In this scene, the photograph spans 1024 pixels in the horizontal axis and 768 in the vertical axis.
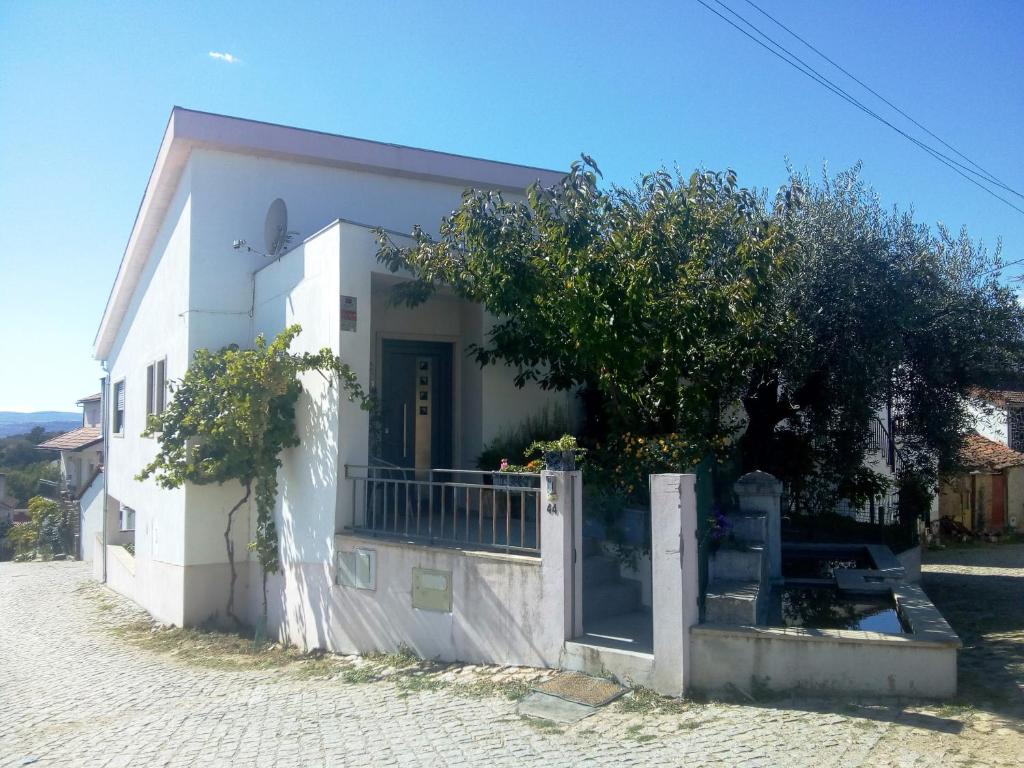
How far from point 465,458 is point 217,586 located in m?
3.57

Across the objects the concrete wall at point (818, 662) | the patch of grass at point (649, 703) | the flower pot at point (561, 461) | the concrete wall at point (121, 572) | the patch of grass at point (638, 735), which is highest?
the flower pot at point (561, 461)

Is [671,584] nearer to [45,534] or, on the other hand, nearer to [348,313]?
[348,313]

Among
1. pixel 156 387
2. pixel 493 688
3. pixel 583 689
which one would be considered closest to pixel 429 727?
pixel 493 688

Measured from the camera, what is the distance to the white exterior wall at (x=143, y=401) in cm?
1031

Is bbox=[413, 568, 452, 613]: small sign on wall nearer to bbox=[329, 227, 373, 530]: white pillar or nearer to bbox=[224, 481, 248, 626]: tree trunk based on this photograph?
bbox=[329, 227, 373, 530]: white pillar

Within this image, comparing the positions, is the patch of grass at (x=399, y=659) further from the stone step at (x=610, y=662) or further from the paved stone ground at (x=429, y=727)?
the stone step at (x=610, y=662)

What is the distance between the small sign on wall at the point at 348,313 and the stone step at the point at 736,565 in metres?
4.17

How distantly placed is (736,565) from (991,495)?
1526cm

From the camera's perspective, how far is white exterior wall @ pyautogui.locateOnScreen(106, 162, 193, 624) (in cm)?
1031

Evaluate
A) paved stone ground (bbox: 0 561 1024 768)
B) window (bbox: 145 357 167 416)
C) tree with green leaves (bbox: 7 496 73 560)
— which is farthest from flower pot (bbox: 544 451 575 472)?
tree with green leaves (bbox: 7 496 73 560)

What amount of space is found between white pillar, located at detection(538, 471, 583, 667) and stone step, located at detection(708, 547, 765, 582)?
1.49 meters

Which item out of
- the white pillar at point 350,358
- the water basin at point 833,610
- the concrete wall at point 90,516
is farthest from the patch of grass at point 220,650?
the concrete wall at point 90,516

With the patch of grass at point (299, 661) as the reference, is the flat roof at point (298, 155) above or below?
above

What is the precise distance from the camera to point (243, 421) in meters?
8.52
